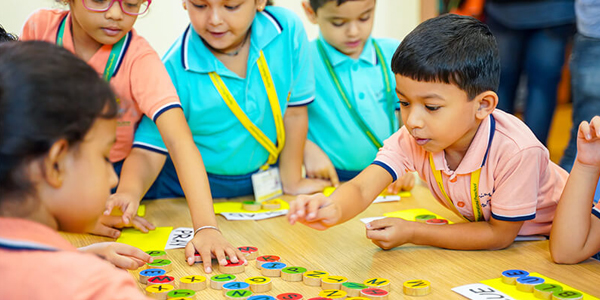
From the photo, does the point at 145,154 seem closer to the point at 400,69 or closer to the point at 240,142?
the point at 240,142

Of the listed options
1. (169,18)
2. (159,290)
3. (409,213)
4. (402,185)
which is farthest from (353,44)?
(169,18)

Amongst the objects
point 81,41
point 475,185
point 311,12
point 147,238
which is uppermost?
point 311,12

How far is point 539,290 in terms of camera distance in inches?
40.1

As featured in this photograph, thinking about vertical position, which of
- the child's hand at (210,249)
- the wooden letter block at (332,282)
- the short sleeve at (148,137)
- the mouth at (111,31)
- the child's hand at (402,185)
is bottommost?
the child's hand at (210,249)

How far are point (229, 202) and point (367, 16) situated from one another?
69cm

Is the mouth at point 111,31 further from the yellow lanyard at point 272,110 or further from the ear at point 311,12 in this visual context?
the ear at point 311,12

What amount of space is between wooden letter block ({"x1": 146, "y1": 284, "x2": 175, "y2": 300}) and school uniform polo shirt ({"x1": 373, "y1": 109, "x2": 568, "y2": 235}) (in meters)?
0.55

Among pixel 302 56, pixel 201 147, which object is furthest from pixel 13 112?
pixel 302 56

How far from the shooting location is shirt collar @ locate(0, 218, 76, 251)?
70 centimetres

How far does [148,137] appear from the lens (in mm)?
1551

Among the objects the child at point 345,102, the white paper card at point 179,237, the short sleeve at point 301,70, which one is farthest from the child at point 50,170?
the child at point 345,102

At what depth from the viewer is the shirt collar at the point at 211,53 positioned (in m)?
1.61

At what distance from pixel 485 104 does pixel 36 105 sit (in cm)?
87

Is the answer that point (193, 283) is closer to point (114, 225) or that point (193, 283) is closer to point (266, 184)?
point (114, 225)
